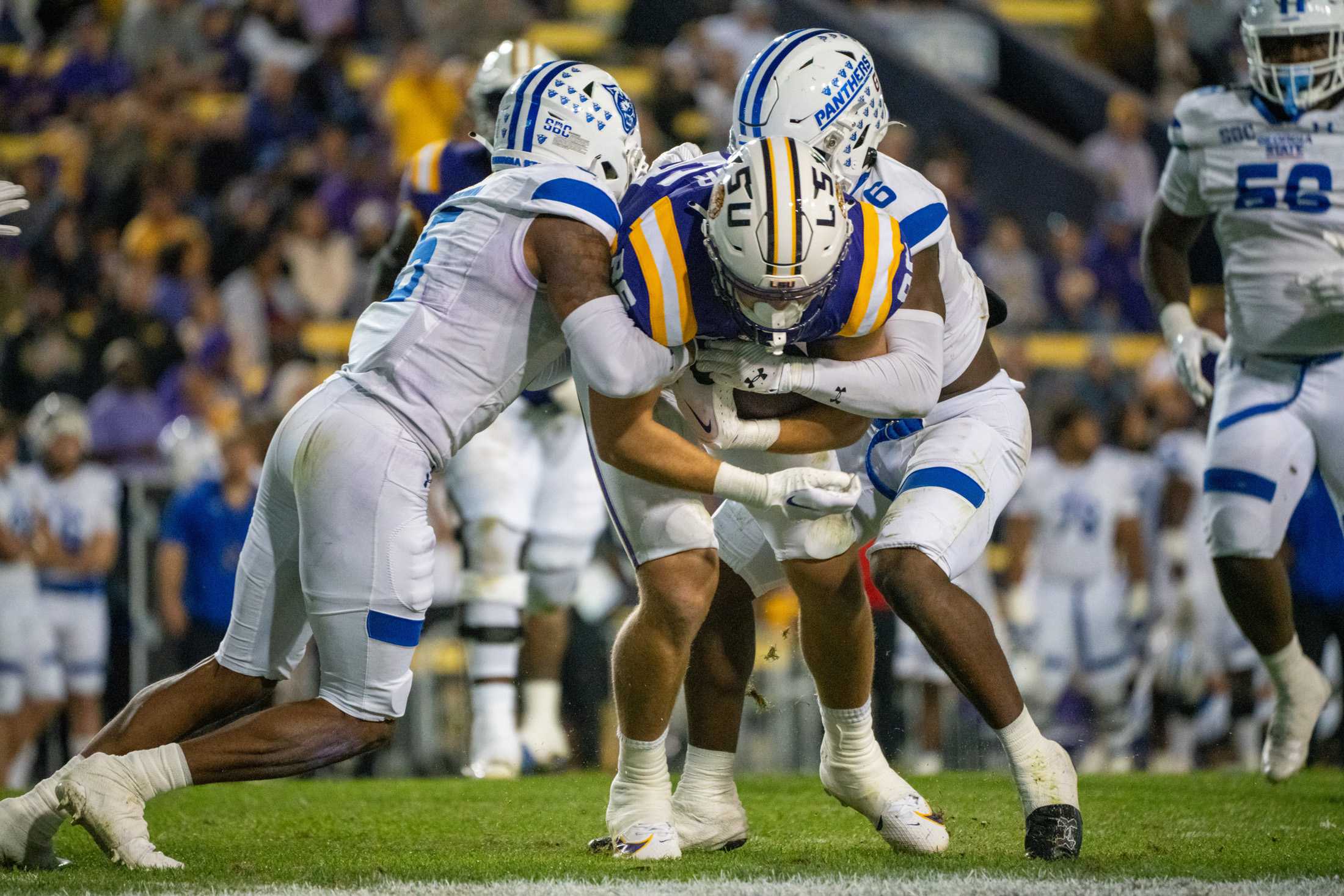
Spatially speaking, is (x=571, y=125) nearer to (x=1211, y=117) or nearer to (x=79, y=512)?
(x=1211, y=117)

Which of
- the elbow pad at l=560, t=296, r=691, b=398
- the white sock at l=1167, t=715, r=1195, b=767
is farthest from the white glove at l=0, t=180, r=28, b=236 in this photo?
the white sock at l=1167, t=715, r=1195, b=767

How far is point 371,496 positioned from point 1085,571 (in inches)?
241

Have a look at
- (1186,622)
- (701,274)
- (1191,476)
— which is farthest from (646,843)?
(1191,476)

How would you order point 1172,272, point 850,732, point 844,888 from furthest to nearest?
point 1172,272 < point 850,732 < point 844,888

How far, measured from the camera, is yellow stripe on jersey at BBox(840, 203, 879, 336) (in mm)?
4027

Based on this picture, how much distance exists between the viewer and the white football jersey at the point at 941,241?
14.4 feet

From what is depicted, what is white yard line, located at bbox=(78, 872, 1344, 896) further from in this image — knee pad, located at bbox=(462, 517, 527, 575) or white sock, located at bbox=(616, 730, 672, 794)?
knee pad, located at bbox=(462, 517, 527, 575)

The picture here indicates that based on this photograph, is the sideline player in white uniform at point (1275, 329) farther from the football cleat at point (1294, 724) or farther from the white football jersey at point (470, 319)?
the white football jersey at point (470, 319)

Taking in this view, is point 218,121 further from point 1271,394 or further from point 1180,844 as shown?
point 1180,844

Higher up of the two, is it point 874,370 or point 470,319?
point 470,319

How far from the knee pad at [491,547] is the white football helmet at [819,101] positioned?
8.13 ft

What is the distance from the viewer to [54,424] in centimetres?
852

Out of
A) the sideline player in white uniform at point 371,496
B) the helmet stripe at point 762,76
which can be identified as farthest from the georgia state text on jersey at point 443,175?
the sideline player in white uniform at point 371,496

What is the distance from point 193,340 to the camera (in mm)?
10328
